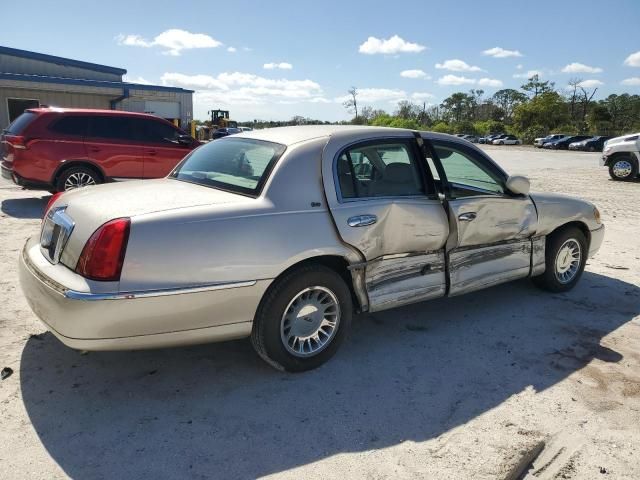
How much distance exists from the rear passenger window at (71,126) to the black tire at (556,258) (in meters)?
7.70

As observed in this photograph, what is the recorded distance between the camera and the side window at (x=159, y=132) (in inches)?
382

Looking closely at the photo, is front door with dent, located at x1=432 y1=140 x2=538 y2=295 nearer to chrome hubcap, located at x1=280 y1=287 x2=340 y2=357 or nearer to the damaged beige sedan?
the damaged beige sedan

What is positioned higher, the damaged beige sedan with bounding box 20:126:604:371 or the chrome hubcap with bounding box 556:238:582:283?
the damaged beige sedan with bounding box 20:126:604:371

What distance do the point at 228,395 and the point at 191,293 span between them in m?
0.74

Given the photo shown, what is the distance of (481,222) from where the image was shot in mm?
4301

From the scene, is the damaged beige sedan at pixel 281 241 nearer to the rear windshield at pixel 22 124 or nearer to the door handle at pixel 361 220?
the door handle at pixel 361 220

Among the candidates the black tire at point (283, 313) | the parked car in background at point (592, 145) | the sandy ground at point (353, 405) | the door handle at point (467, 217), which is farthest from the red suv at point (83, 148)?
the parked car in background at point (592, 145)

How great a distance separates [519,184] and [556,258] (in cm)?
110

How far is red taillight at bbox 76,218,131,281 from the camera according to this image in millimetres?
2762

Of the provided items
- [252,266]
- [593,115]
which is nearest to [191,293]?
[252,266]

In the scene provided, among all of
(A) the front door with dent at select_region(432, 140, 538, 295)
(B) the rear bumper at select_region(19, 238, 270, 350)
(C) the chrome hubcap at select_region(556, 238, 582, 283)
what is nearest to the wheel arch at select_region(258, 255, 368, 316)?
(B) the rear bumper at select_region(19, 238, 270, 350)

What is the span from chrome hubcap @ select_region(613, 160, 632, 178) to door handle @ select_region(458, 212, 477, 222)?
15821mm

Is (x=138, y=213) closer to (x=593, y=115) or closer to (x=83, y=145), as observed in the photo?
(x=83, y=145)

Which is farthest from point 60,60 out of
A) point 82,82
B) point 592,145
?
point 592,145
